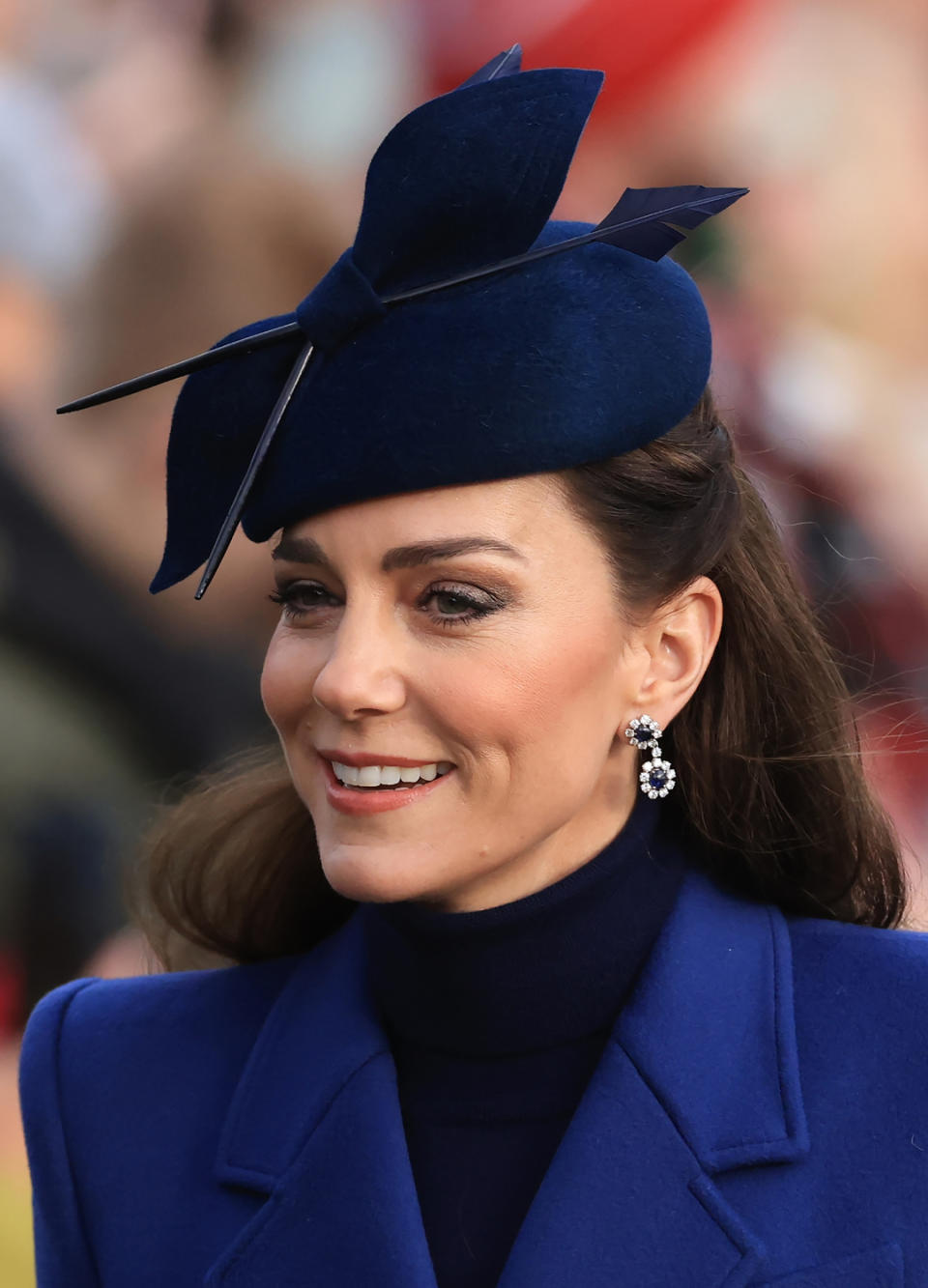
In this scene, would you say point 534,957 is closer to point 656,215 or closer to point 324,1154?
point 324,1154

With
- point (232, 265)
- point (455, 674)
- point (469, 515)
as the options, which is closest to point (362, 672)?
point (455, 674)

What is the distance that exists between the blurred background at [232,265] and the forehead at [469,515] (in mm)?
1876

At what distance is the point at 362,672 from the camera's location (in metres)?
1.77

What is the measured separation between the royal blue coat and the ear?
257 millimetres

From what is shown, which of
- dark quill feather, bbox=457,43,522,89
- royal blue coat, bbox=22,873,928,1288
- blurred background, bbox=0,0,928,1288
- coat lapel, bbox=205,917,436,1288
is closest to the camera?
royal blue coat, bbox=22,873,928,1288

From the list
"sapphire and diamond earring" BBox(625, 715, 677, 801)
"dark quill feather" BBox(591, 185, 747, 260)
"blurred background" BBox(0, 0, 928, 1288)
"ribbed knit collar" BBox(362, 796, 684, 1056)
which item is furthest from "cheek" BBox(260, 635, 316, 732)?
"blurred background" BBox(0, 0, 928, 1288)

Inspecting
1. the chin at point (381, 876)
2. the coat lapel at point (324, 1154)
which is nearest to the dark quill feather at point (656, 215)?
the chin at point (381, 876)

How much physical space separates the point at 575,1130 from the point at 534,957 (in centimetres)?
21

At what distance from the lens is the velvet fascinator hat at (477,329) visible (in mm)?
1775

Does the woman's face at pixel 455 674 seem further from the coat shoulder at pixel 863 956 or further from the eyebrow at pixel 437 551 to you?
the coat shoulder at pixel 863 956

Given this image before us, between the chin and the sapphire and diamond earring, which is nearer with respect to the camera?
the chin

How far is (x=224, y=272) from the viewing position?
3.77 m

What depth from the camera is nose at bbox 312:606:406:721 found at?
176cm

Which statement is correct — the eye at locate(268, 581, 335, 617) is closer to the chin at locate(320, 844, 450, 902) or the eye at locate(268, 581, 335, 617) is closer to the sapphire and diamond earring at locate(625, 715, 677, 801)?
the chin at locate(320, 844, 450, 902)
